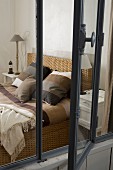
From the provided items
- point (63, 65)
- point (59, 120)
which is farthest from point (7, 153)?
point (63, 65)

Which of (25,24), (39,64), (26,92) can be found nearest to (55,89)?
(26,92)

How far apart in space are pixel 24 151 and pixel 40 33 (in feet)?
3.57

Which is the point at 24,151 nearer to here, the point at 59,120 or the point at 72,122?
the point at 59,120

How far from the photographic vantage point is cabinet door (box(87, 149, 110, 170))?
1.52 meters

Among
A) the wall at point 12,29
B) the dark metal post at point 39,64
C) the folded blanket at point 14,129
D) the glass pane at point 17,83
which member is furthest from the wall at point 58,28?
the dark metal post at point 39,64

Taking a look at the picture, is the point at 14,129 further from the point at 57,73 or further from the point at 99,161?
the point at 57,73

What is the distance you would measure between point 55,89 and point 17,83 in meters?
0.95

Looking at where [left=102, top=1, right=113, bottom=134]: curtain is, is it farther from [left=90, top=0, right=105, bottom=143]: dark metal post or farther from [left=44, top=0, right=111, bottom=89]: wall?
[left=44, top=0, right=111, bottom=89]: wall

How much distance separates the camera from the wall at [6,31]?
4137 mm

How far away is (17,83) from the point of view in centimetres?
308

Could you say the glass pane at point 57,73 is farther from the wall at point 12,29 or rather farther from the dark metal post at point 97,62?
the wall at point 12,29

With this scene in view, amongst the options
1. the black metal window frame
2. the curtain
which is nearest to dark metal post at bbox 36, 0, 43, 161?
the black metal window frame

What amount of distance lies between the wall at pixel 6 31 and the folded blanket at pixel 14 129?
241cm

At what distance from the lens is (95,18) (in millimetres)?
1264
